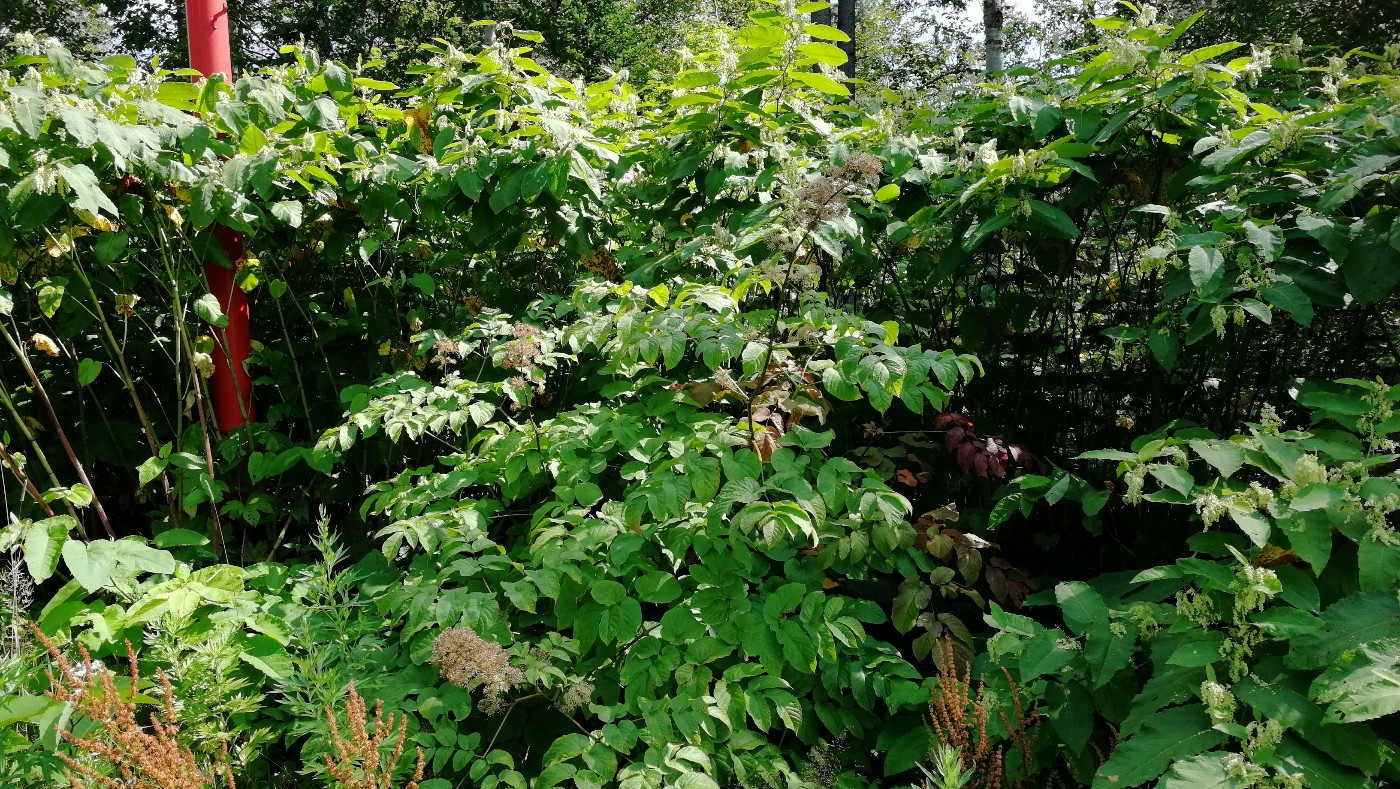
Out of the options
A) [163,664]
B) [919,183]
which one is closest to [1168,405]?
[919,183]

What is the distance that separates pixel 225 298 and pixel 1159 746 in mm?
2964

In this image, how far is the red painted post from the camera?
9.50ft

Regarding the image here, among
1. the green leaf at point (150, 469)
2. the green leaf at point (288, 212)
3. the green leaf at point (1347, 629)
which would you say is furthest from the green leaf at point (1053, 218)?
the green leaf at point (150, 469)

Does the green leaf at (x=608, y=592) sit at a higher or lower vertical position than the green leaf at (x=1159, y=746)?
higher

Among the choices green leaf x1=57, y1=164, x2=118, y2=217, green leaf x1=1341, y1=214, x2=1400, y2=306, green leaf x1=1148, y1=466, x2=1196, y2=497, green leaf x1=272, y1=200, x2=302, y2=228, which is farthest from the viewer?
green leaf x1=272, y1=200, x2=302, y2=228

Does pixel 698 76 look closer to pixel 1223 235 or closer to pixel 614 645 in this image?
pixel 1223 235

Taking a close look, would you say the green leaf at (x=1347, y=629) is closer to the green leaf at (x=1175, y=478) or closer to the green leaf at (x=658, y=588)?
the green leaf at (x=1175, y=478)

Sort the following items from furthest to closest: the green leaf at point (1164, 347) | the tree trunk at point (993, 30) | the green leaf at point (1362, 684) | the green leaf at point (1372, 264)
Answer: the tree trunk at point (993, 30)
the green leaf at point (1164, 347)
the green leaf at point (1372, 264)
the green leaf at point (1362, 684)

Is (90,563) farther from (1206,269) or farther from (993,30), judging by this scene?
(993,30)

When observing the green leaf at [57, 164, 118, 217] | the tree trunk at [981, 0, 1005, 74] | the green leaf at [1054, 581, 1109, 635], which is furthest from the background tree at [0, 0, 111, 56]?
the green leaf at [1054, 581, 1109, 635]

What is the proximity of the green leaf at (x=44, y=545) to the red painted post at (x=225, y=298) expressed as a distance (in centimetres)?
102

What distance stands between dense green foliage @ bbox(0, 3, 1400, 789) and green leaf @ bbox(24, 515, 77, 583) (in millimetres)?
30

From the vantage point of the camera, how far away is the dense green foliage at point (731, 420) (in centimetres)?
161

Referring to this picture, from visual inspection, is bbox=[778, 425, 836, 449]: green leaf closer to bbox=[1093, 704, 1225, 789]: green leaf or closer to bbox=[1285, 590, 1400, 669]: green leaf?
bbox=[1093, 704, 1225, 789]: green leaf
